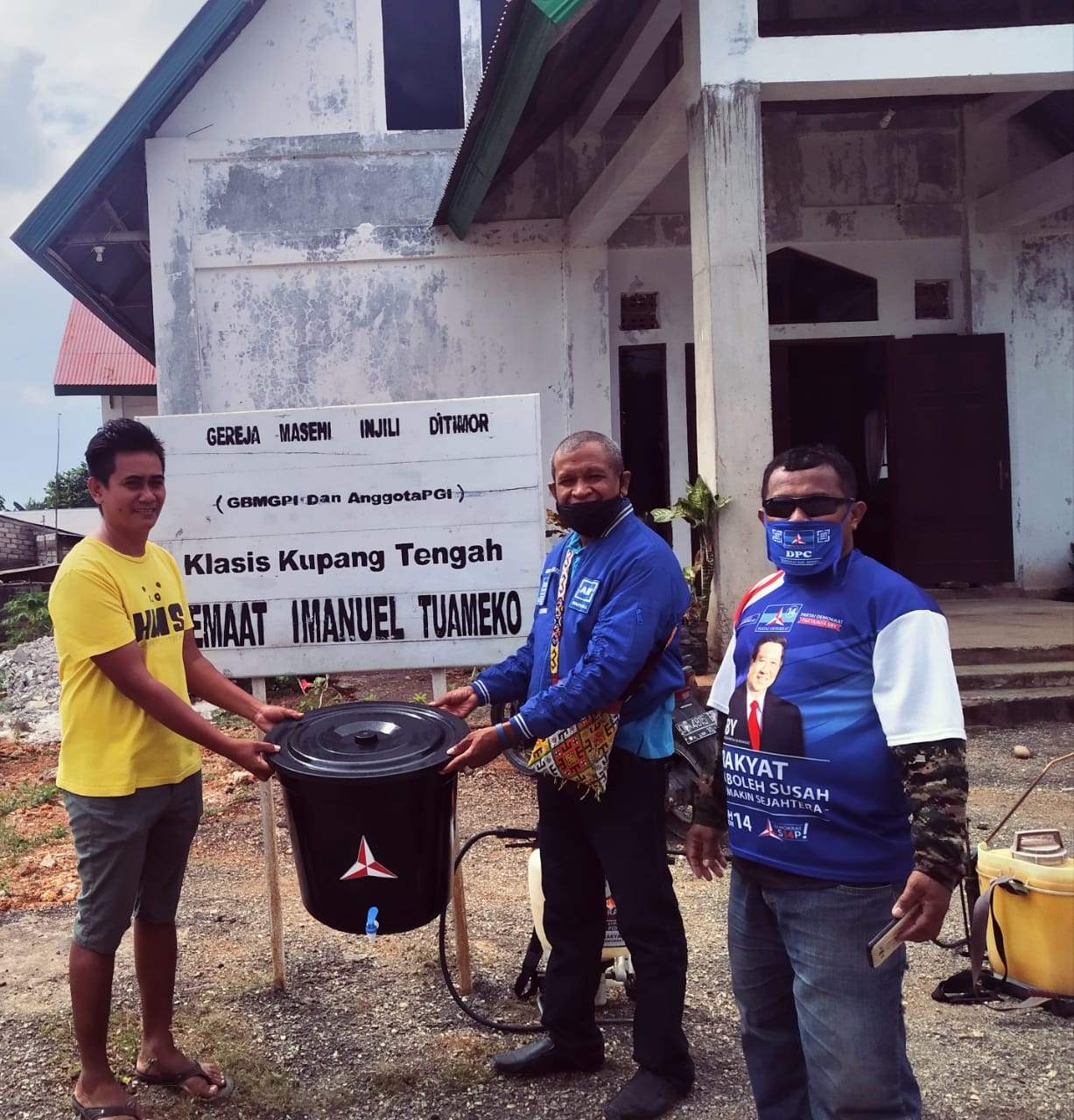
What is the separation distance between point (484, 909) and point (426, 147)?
7.70 meters

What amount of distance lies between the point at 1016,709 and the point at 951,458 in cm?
392

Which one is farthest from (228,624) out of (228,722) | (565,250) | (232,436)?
(565,250)

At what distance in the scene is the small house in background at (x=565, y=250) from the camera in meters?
9.51

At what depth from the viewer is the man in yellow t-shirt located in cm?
263

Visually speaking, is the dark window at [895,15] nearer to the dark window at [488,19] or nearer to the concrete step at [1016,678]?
the dark window at [488,19]

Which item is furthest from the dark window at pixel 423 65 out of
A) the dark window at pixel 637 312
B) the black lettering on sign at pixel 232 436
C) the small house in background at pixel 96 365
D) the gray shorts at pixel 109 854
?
the small house in background at pixel 96 365

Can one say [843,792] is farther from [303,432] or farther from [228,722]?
[228,722]

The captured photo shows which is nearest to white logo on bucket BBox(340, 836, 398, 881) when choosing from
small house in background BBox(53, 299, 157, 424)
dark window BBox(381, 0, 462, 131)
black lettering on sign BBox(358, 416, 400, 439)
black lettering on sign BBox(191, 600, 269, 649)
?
black lettering on sign BBox(191, 600, 269, 649)

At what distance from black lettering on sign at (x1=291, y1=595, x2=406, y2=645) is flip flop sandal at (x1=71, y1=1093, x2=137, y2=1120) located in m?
1.54

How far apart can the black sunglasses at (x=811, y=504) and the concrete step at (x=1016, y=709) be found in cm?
515

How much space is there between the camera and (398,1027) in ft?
10.6

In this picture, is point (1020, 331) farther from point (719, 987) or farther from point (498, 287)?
point (719, 987)

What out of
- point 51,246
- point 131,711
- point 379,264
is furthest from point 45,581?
point 131,711

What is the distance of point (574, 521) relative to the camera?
2.81 m
